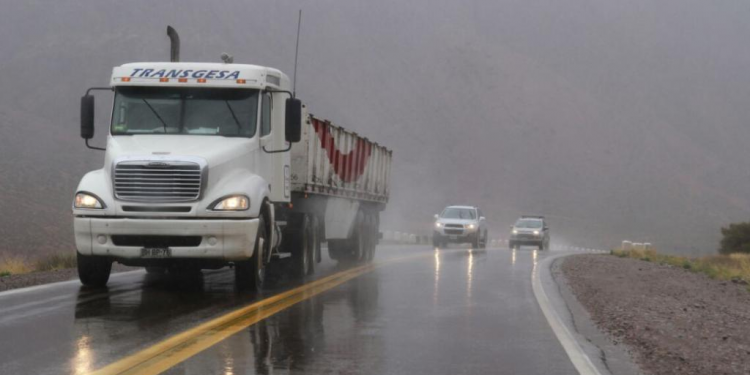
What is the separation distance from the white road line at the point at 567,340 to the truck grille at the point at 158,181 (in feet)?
15.7

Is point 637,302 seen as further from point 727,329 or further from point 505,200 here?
point 505,200

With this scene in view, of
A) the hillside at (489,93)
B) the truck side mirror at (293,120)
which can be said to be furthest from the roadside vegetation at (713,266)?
the hillside at (489,93)

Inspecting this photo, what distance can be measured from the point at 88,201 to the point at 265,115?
2.97m

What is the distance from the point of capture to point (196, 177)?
44.2 feet

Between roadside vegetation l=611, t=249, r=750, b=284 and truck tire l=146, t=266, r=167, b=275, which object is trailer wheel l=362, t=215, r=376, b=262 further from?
roadside vegetation l=611, t=249, r=750, b=284

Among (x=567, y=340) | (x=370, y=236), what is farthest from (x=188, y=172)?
(x=370, y=236)

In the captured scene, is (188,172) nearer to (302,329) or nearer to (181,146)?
(181,146)

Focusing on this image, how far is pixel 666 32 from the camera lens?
164250mm

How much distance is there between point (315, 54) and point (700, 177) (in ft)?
164

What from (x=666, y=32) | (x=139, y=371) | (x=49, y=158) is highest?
(x=666, y=32)

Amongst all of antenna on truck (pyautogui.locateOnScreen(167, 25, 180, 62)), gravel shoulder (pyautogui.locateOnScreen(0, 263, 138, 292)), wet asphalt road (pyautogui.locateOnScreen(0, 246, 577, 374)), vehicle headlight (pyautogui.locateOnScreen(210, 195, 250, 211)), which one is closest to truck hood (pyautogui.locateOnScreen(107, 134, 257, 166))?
vehicle headlight (pyautogui.locateOnScreen(210, 195, 250, 211))

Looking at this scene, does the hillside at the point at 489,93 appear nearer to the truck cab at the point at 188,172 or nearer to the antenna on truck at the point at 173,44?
the antenna on truck at the point at 173,44

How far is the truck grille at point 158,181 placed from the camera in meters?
13.4

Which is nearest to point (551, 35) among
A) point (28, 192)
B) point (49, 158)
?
point (49, 158)
